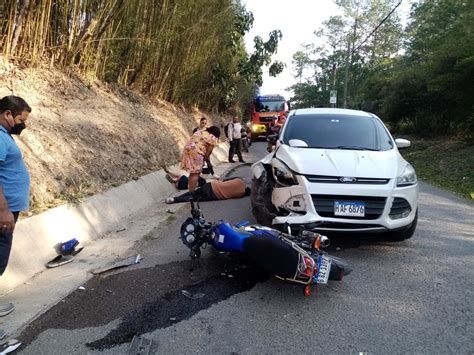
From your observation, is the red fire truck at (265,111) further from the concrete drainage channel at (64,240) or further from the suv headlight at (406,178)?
the suv headlight at (406,178)

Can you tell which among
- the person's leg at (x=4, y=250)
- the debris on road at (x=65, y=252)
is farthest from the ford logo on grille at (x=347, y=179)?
the person's leg at (x=4, y=250)

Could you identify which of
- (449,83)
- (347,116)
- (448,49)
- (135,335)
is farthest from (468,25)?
(135,335)

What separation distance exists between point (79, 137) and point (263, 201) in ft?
13.2

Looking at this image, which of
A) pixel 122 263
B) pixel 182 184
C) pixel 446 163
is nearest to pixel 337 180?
pixel 122 263

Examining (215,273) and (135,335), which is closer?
(135,335)

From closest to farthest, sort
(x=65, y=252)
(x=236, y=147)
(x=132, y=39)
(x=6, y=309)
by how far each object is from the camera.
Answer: (x=6, y=309)
(x=65, y=252)
(x=132, y=39)
(x=236, y=147)

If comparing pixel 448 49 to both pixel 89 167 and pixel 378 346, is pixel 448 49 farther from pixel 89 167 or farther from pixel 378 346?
pixel 378 346

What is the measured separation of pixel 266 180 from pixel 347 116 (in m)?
1.96

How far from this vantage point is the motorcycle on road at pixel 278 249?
3547 mm

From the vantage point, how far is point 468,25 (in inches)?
584

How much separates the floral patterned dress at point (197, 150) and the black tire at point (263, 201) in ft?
9.04

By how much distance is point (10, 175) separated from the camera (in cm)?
318

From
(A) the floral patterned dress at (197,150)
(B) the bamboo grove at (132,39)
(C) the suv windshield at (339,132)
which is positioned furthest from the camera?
(A) the floral patterned dress at (197,150)

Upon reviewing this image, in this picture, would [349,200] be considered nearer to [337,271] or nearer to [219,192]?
[337,271]
